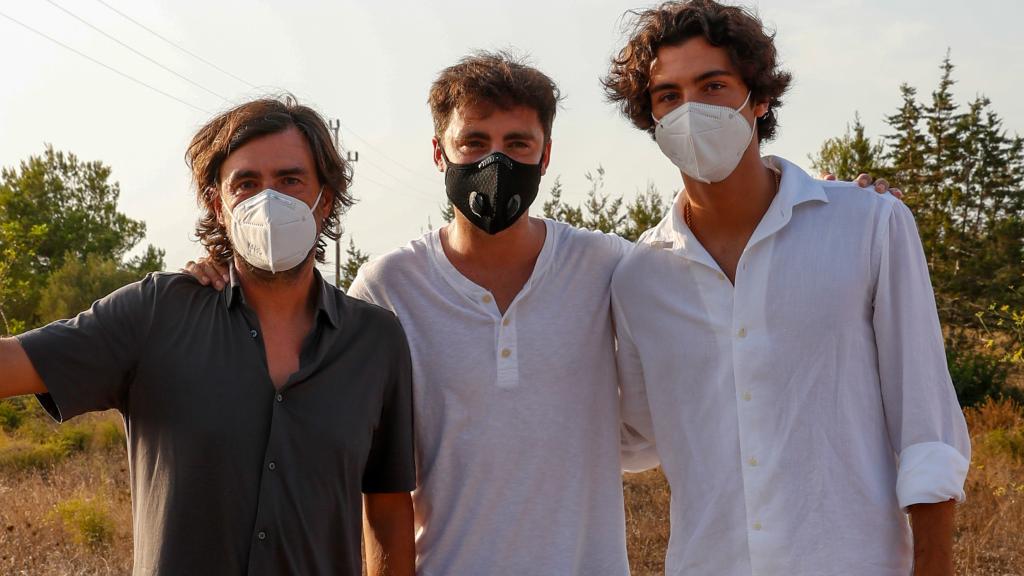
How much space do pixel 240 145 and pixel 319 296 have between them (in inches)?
22.7

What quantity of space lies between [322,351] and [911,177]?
1204 inches

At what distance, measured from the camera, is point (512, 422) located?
3582mm

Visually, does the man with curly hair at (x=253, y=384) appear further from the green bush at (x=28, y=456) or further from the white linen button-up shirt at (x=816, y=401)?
the green bush at (x=28, y=456)

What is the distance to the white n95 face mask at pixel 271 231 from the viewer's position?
10.7ft

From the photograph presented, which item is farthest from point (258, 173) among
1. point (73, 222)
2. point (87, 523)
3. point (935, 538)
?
point (73, 222)

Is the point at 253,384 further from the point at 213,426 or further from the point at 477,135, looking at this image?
the point at 477,135

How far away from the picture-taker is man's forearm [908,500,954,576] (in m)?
3.06

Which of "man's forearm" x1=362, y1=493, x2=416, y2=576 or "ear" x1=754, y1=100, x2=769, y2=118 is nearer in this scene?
"man's forearm" x1=362, y1=493, x2=416, y2=576

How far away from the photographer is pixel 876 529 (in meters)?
3.19

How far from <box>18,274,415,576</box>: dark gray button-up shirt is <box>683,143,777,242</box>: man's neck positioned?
138cm

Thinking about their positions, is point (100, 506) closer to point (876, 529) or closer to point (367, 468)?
point (367, 468)

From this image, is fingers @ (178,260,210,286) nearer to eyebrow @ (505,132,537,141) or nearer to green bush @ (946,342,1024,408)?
eyebrow @ (505,132,537,141)

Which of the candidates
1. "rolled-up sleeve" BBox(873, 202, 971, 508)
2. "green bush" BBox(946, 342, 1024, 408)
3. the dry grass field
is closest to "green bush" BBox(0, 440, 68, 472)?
the dry grass field

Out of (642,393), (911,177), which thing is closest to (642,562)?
(642,393)
